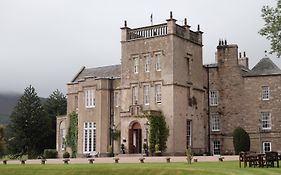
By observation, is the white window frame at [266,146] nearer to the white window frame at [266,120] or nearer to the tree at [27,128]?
the white window frame at [266,120]

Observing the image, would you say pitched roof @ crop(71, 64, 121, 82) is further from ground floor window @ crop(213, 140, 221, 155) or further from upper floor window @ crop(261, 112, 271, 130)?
upper floor window @ crop(261, 112, 271, 130)

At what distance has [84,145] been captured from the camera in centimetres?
5328

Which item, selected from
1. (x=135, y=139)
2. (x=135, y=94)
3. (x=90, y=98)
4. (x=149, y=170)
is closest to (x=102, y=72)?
(x=90, y=98)

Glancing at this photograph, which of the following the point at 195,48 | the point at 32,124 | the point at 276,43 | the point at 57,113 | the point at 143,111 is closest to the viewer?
the point at 276,43

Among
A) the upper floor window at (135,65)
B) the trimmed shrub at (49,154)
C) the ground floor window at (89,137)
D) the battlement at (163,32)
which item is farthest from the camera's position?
the trimmed shrub at (49,154)

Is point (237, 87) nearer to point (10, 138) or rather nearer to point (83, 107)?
point (83, 107)

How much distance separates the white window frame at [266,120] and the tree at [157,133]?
10011 millimetres

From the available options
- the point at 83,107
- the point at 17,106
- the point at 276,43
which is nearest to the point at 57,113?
the point at 17,106

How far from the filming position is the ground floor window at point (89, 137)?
52875 millimetres

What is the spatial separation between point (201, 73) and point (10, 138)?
30561mm

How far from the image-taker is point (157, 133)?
47.3 metres

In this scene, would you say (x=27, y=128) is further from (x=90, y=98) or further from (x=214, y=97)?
(x=214, y=97)

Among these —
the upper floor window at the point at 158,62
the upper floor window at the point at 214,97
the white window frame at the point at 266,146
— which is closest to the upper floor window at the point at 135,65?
the upper floor window at the point at 158,62

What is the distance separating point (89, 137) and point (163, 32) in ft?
43.7
